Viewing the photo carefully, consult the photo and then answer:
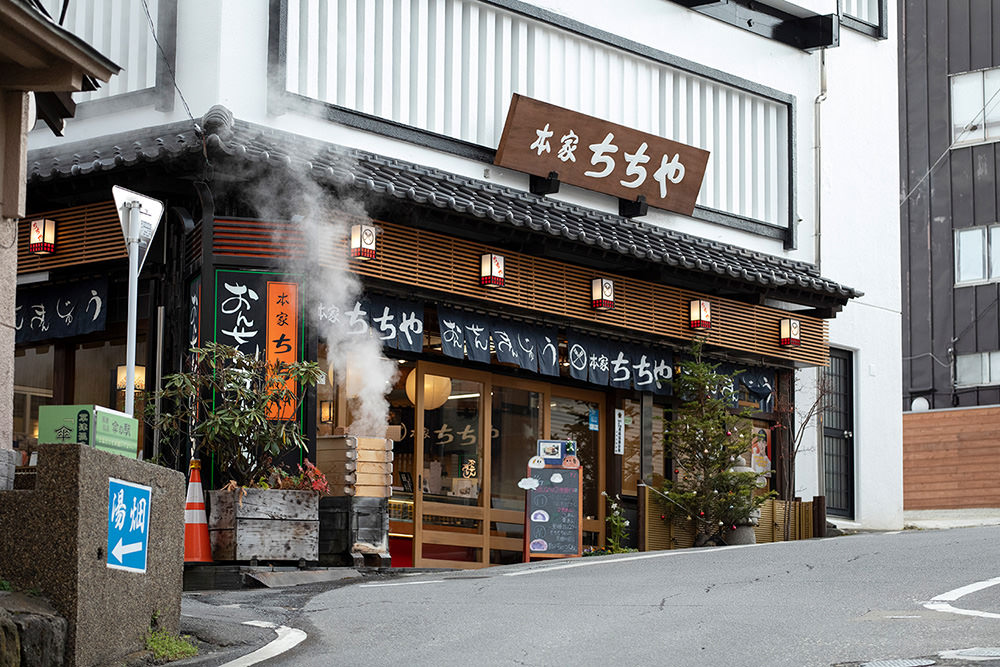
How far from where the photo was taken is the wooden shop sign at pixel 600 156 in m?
18.9

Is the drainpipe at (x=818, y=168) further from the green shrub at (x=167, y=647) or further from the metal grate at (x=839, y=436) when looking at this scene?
the green shrub at (x=167, y=647)

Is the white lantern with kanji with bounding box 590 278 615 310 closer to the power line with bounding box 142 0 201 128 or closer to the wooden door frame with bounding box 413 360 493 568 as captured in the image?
the wooden door frame with bounding box 413 360 493 568

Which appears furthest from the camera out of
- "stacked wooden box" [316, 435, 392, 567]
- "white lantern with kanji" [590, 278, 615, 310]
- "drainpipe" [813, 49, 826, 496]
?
"drainpipe" [813, 49, 826, 496]

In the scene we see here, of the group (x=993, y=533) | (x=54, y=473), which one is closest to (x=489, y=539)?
(x=993, y=533)

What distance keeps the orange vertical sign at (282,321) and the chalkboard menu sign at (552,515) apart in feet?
12.4

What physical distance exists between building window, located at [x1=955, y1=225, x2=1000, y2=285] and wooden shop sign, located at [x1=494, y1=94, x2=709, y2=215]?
14800 millimetres

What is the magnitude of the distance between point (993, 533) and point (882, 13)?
11363mm

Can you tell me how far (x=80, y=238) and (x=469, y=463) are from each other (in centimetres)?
563

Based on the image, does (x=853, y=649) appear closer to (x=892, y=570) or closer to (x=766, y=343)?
(x=892, y=570)

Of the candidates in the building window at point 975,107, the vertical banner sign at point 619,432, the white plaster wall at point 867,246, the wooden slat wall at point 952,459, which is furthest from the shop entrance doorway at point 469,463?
the building window at point 975,107

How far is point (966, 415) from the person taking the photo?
1277 inches

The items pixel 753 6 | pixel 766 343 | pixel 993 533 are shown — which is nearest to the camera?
pixel 993 533

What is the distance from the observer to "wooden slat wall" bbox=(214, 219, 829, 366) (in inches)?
619

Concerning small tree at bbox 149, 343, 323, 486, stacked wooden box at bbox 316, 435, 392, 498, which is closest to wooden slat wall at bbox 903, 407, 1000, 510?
stacked wooden box at bbox 316, 435, 392, 498
